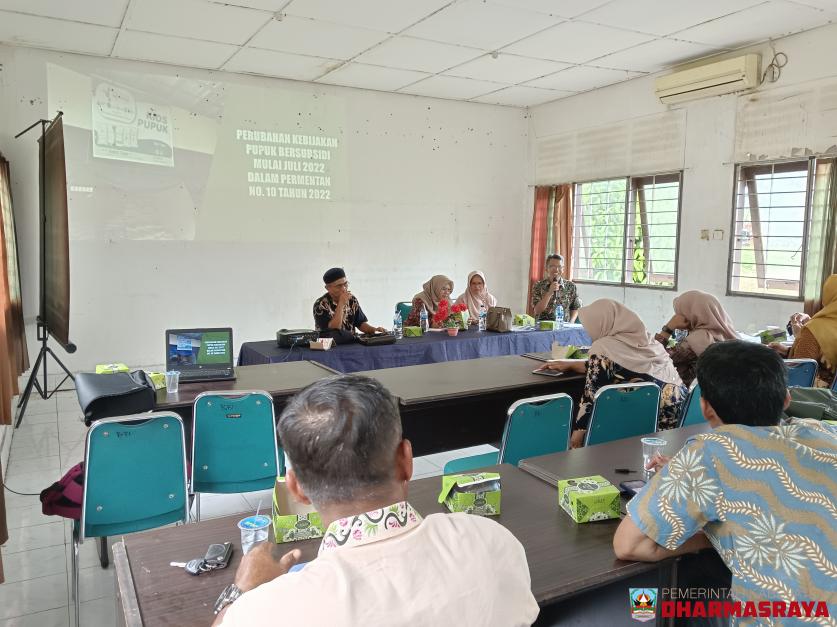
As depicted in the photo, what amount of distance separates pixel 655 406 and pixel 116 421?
2.28m

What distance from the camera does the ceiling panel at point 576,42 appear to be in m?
5.23

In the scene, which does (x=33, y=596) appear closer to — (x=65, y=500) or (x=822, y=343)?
(x=65, y=500)

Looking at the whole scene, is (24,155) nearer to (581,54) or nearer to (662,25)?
(581,54)

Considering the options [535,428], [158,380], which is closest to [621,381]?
[535,428]

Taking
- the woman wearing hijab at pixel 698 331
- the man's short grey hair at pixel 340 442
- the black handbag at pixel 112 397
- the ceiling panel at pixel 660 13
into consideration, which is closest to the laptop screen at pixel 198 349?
the black handbag at pixel 112 397

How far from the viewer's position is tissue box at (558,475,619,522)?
1599 mm

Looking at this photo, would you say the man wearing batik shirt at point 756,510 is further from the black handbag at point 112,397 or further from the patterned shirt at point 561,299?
the patterned shirt at point 561,299

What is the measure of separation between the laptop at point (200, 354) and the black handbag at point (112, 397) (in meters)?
0.34

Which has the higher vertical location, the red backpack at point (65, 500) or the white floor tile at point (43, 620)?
the red backpack at point (65, 500)

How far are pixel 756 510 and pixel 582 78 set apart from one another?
6349mm

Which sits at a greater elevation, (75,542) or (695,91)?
(695,91)

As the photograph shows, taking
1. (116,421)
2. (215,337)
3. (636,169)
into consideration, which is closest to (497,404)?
(215,337)

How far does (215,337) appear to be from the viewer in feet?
10.8

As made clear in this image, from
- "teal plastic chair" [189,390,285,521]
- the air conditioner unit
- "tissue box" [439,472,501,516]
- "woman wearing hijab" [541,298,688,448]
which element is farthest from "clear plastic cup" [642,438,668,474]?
the air conditioner unit
